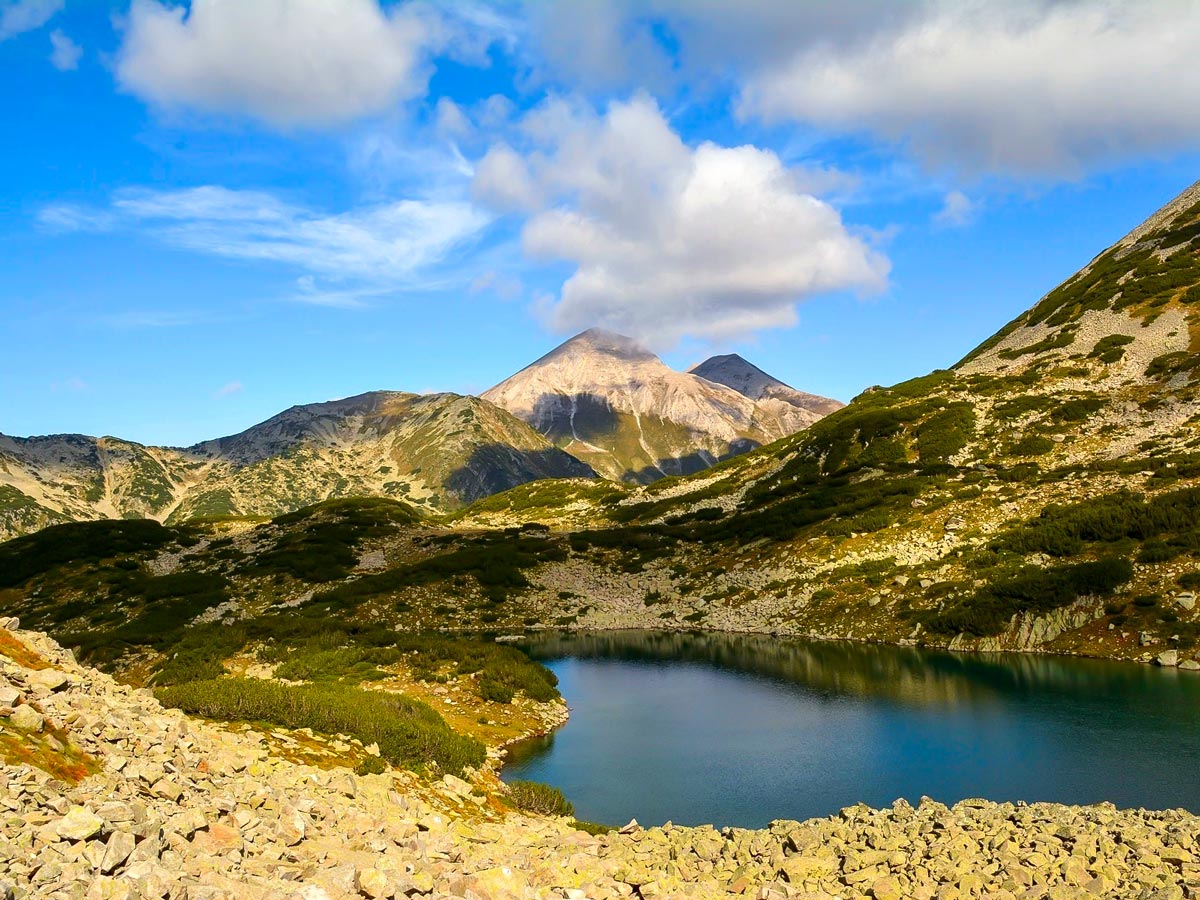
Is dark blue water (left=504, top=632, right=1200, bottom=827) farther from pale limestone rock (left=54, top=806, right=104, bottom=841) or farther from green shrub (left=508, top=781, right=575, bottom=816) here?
pale limestone rock (left=54, top=806, right=104, bottom=841)

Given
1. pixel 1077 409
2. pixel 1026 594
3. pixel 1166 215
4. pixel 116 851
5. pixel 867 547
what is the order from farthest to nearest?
1. pixel 1166 215
2. pixel 1077 409
3. pixel 867 547
4. pixel 1026 594
5. pixel 116 851

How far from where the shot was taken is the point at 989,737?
115ft

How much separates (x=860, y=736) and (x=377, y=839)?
91.9 feet

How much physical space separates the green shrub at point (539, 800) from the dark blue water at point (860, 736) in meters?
1.96

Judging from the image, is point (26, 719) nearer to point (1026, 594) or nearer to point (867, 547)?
point (1026, 594)

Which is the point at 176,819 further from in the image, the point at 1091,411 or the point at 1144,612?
the point at 1091,411

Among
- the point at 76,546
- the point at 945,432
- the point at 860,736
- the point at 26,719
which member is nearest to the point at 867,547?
the point at 945,432

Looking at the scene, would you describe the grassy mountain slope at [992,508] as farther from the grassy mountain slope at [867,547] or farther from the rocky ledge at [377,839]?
the rocky ledge at [377,839]

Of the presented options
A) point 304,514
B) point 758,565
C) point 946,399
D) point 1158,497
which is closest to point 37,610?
point 304,514

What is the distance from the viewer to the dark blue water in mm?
28562

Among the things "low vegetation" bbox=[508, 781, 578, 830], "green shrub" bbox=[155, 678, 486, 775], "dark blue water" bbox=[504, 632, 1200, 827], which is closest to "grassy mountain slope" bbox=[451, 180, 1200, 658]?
"dark blue water" bbox=[504, 632, 1200, 827]

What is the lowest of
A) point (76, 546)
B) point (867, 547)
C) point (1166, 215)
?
point (867, 547)

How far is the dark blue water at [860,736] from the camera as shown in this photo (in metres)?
28.6

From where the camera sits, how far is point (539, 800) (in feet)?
86.6
